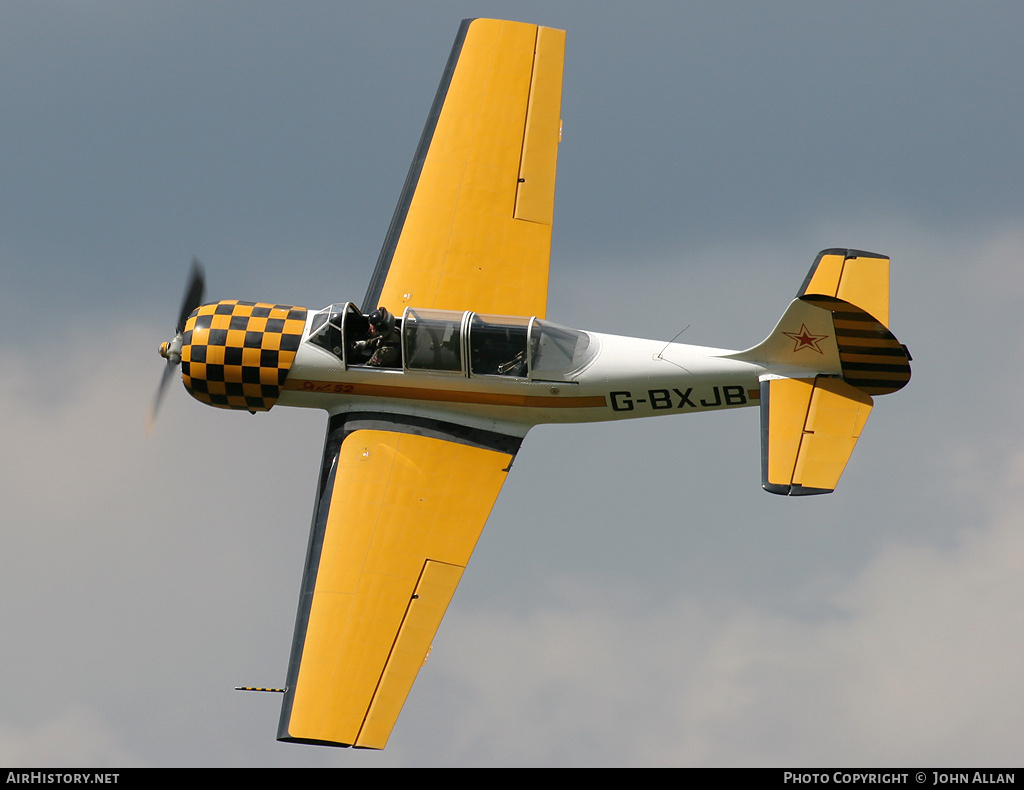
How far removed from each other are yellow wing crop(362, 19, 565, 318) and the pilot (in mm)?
850

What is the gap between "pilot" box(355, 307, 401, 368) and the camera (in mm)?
19156

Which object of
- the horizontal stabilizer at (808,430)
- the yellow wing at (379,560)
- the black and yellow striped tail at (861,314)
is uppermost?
the black and yellow striped tail at (861,314)

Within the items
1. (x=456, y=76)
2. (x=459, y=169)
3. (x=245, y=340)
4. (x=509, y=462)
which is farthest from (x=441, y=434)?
(x=456, y=76)

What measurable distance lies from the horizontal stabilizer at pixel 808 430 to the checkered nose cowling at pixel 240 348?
6.16 m

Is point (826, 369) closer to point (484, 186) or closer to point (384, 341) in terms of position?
point (384, 341)

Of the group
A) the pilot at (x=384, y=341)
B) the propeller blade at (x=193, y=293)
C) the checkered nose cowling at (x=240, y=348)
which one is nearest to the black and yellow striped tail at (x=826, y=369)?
the pilot at (x=384, y=341)

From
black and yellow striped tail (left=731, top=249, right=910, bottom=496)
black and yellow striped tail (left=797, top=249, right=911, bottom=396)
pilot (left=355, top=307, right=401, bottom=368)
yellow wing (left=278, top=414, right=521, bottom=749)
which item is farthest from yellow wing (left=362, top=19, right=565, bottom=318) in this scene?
black and yellow striped tail (left=797, top=249, right=911, bottom=396)

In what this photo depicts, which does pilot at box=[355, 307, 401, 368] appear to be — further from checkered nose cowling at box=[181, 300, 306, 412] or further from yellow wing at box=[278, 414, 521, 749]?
checkered nose cowling at box=[181, 300, 306, 412]

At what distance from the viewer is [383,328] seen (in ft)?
62.9

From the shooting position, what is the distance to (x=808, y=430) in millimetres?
17641

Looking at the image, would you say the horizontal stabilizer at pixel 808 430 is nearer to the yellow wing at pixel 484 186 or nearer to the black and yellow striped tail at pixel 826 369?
the black and yellow striped tail at pixel 826 369

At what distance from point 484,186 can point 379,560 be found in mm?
5982

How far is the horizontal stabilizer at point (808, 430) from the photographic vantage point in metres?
17.2

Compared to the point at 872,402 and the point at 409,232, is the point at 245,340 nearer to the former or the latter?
the point at 409,232
